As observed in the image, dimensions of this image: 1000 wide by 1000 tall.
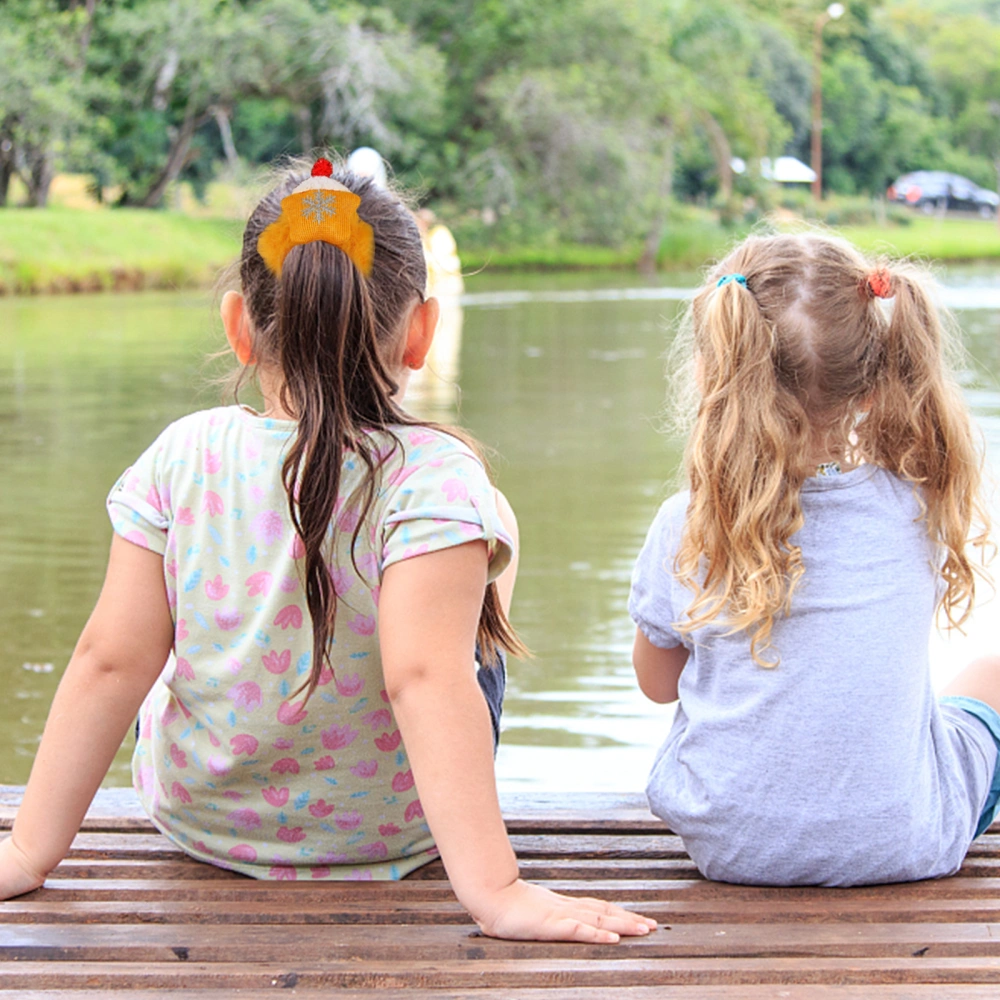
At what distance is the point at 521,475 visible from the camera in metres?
5.89

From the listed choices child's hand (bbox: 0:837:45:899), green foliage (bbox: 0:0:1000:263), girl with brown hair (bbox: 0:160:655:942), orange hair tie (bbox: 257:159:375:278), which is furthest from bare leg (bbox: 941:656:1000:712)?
green foliage (bbox: 0:0:1000:263)

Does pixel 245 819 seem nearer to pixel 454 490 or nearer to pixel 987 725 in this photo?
pixel 454 490

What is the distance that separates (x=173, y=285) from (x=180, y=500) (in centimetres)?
1734

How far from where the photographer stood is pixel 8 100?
21.4 meters

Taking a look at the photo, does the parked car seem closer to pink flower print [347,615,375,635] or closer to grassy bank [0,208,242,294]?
grassy bank [0,208,242,294]

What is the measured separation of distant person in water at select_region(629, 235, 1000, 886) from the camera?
1618 millimetres

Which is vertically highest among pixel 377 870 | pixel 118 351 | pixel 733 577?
pixel 733 577

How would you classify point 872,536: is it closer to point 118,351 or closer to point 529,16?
point 118,351

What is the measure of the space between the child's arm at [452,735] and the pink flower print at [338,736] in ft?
0.49

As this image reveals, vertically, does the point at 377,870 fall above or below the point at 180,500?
below

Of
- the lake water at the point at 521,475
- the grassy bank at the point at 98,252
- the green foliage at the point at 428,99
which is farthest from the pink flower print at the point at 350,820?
the green foliage at the point at 428,99

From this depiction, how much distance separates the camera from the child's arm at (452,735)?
1.42 m

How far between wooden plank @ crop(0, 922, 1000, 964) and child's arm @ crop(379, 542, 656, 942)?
1.3 inches

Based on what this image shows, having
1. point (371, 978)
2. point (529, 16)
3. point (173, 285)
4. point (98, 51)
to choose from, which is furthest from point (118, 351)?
point (529, 16)
